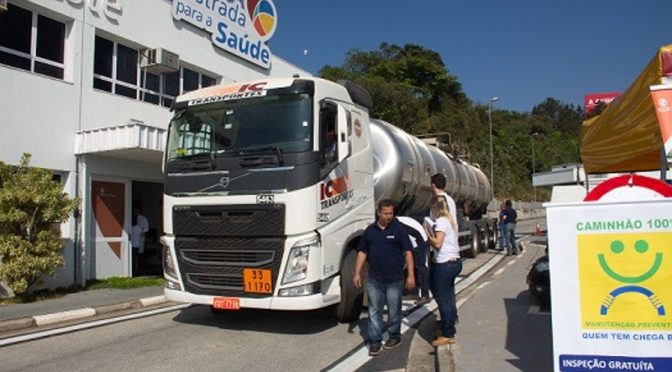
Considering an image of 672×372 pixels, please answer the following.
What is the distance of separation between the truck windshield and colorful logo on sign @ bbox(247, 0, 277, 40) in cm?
1126

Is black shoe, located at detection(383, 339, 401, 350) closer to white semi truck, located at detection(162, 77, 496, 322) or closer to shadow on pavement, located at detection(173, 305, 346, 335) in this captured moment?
white semi truck, located at detection(162, 77, 496, 322)

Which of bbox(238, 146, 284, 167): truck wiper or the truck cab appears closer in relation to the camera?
the truck cab

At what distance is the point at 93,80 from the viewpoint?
11.9m

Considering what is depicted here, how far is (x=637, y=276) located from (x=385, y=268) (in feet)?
8.75

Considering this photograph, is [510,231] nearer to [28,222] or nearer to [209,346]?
[209,346]

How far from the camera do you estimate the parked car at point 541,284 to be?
8.09 metres

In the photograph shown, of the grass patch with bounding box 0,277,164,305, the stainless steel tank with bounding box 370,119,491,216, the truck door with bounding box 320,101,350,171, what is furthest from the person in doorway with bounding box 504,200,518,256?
the truck door with bounding box 320,101,350,171

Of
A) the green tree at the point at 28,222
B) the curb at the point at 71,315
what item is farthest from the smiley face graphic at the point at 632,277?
the green tree at the point at 28,222

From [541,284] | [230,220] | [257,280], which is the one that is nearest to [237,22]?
[230,220]

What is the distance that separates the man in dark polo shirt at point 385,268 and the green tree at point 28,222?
6.28m

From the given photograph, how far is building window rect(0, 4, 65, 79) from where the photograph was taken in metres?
10.3

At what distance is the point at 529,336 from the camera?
20.6 feet

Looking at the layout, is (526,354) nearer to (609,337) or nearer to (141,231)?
(609,337)

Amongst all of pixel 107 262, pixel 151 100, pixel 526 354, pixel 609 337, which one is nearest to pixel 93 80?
pixel 151 100
